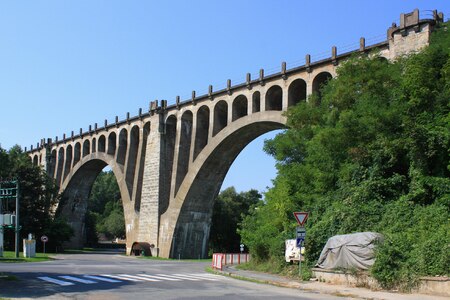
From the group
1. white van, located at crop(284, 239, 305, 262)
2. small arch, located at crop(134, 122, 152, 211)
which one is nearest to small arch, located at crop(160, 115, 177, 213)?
small arch, located at crop(134, 122, 152, 211)

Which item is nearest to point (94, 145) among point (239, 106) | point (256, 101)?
point (239, 106)

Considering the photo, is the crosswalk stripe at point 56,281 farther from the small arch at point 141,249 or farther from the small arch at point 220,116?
the small arch at point 141,249

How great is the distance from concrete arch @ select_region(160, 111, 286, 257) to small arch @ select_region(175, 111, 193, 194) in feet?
5.50

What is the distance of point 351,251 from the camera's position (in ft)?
54.8

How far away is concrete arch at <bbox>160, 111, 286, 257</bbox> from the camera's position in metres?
44.3

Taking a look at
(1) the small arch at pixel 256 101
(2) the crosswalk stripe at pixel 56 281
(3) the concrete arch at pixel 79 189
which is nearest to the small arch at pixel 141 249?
(3) the concrete arch at pixel 79 189

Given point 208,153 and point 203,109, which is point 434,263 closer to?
point 208,153

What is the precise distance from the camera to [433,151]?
20.4 metres

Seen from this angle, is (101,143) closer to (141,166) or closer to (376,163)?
(141,166)

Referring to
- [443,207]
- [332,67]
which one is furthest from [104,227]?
[443,207]

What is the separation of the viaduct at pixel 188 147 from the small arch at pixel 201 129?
0.09m

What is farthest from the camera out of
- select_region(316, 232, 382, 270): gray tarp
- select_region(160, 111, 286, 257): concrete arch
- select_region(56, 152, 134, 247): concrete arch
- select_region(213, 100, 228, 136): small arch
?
select_region(56, 152, 134, 247): concrete arch

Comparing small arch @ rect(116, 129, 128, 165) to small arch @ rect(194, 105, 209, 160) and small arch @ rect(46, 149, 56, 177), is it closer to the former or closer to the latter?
small arch @ rect(194, 105, 209, 160)

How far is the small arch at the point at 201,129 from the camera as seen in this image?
155 ft
